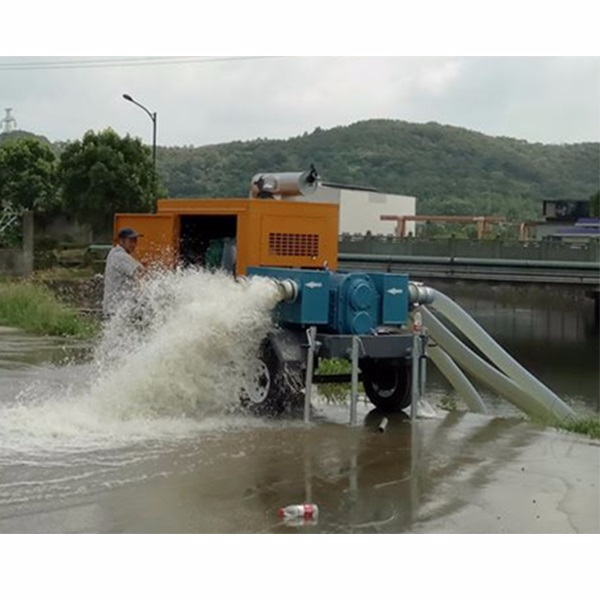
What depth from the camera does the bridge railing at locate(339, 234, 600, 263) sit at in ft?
104

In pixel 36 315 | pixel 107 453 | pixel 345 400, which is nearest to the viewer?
pixel 107 453

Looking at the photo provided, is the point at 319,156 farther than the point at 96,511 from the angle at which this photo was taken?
Yes

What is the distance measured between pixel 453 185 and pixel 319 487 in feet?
331

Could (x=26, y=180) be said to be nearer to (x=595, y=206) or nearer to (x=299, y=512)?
(x=595, y=206)

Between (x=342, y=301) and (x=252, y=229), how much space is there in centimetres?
121

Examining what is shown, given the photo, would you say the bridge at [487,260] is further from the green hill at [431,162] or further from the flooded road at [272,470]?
the green hill at [431,162]

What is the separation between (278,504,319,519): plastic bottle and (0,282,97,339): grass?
36.4ft

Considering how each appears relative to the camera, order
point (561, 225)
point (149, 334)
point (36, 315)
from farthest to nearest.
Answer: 1. point (561, 225)
2. point (36, 315)
3. point (149, 334)

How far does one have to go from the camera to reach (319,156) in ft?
309

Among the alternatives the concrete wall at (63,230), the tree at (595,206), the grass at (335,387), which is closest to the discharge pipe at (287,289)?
the grass at (335,387)

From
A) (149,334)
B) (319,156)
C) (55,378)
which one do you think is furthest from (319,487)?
(319,156)

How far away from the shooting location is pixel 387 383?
1088 centimetres

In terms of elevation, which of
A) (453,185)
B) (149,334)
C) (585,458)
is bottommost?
(585,458)

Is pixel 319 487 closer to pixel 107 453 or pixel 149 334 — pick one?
pixel 107 453
